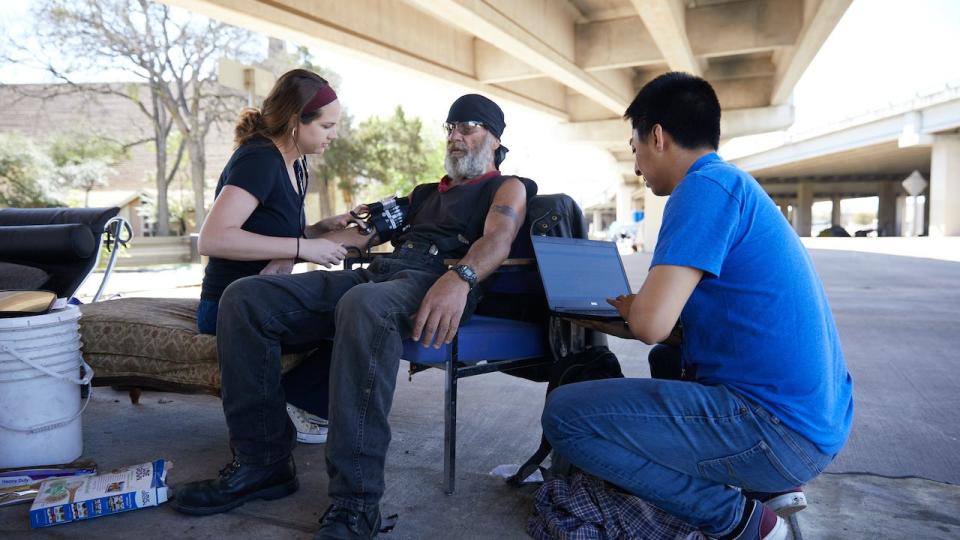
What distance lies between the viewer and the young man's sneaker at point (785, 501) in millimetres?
2146

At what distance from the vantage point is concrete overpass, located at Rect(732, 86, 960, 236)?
2700cm

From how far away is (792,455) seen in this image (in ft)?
6.33

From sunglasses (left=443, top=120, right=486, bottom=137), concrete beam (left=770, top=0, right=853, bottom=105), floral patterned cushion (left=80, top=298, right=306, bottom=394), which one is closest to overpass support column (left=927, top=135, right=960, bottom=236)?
concrete beam (left=770, top=0, right=853, bottom=105)

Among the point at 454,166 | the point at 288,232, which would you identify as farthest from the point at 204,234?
the point at 454,166

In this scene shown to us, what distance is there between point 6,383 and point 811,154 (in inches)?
1416

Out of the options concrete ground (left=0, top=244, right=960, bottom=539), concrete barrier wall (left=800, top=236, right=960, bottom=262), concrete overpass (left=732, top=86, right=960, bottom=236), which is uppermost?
concrete overpass (left=732, top=86, right=960, bottom=236)

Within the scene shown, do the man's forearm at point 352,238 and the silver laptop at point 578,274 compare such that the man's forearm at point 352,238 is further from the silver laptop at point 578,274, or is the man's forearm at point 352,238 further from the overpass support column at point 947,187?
the overpass support column at point 947,187

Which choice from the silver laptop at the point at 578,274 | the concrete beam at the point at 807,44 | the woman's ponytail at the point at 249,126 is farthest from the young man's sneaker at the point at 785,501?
the concrete beam at the point at 807,44

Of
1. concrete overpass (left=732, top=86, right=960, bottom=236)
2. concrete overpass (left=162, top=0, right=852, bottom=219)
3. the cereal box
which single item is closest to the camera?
the cereal box

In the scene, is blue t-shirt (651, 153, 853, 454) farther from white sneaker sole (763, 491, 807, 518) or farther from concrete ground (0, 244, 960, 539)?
concrete ground (0, 244, 960, 539)

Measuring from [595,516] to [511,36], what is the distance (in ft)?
26.3

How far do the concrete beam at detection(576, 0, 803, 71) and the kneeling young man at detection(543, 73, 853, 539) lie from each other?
982cm

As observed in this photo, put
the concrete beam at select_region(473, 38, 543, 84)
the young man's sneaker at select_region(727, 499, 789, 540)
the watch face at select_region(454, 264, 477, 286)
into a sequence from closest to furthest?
the young man's sneaker at select_region(727, 499, 789, 540) < the watch face at select_region(454, 264, 477, 286) < the concrete beam at select_region(473, 38, 543, 84)

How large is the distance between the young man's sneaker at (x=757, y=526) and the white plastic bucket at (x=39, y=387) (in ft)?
8.44
